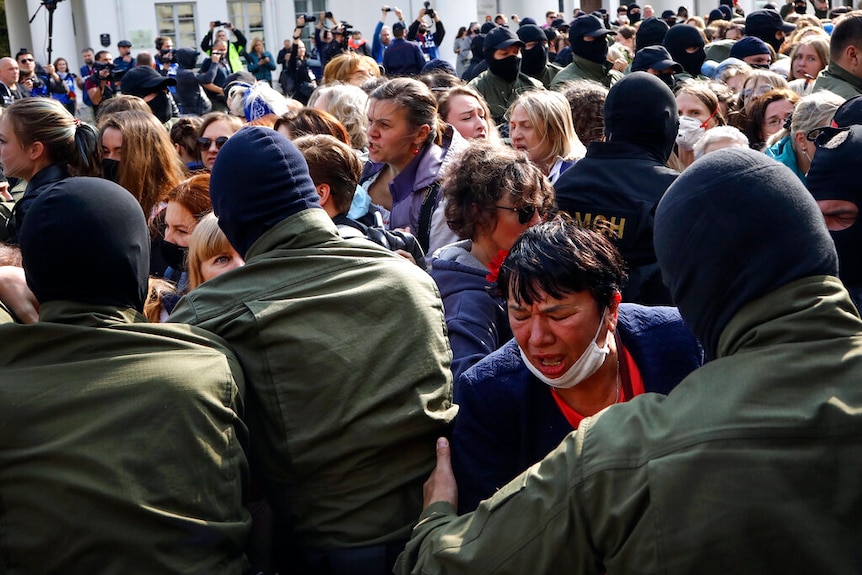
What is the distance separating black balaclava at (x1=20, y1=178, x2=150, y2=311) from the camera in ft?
7.69

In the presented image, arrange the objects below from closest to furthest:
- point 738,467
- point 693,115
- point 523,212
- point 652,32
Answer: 1. point 738,467
2. point 523,212
3. point 693,115
4. point 652,32

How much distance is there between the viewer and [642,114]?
4.30 meters

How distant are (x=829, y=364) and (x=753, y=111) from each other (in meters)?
4.86

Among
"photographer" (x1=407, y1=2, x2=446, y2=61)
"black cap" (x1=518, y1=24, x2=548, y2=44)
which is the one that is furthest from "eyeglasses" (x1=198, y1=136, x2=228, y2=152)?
"photographer" (x1=407, y1=2, x2=446, y2=61)

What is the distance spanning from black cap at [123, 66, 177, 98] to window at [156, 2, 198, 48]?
22136mm

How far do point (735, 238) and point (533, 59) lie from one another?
8.73 metres

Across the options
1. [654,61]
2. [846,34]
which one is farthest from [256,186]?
[654,61]

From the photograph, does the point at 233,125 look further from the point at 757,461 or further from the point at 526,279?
the point at 757,461

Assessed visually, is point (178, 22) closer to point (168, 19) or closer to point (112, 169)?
point (168, 19)

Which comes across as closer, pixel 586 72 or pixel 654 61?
pixel 654 61

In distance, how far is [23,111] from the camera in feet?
16.5

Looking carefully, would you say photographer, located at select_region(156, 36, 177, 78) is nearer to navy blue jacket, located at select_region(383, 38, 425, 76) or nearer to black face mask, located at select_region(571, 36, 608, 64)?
navy blue jacket, located at select_region(383, 38, 425, 76)

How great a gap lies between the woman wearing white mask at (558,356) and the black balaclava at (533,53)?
7.73 m

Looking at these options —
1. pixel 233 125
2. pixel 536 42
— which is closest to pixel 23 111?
pixel 233 125
